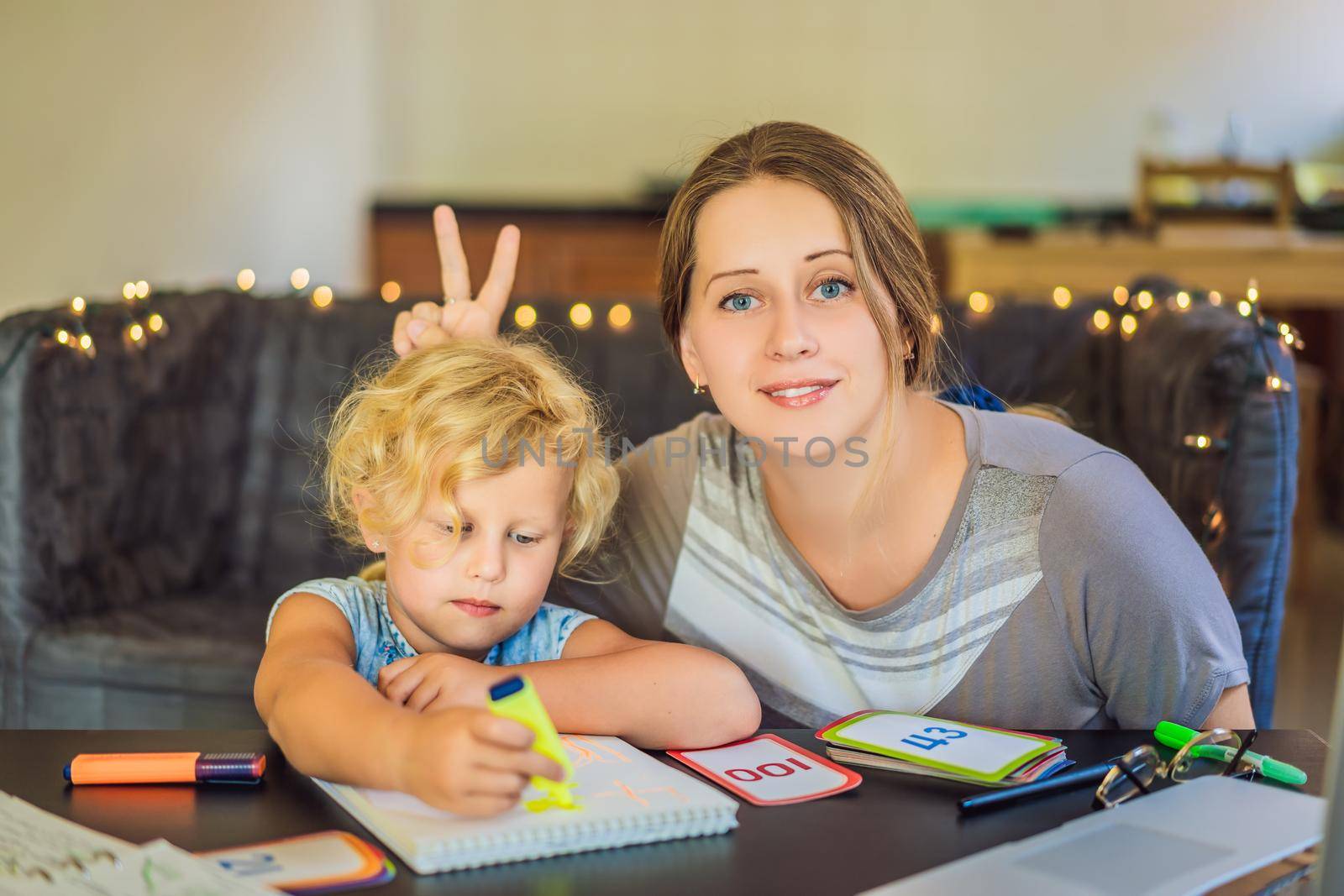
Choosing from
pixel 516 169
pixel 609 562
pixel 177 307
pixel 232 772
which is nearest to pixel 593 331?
pixel 177 307

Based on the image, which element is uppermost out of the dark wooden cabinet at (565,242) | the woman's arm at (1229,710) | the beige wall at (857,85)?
the beige wall at (857,85)

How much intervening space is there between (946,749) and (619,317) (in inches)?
59.5

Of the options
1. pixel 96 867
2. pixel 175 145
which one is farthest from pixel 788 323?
pixel 175 145

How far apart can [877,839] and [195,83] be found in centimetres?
306

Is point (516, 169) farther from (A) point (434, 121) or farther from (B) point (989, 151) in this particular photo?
(B) point (989, 151)

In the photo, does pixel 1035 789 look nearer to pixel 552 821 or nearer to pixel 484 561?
pixel 552 821

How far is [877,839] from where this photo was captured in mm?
803

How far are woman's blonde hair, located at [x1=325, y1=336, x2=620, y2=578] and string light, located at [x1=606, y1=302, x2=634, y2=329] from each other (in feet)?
3.30

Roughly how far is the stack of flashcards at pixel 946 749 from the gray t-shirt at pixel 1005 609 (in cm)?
27

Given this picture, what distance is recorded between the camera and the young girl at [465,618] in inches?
32.5

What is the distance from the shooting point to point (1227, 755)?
94cm

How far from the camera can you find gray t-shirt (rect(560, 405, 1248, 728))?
119cm

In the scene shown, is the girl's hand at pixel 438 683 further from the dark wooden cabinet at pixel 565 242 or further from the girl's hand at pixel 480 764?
the dark wooden cabinet at pixel 565 242

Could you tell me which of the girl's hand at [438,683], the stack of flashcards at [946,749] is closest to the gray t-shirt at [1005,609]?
the stack of flashcards at [946,749]
